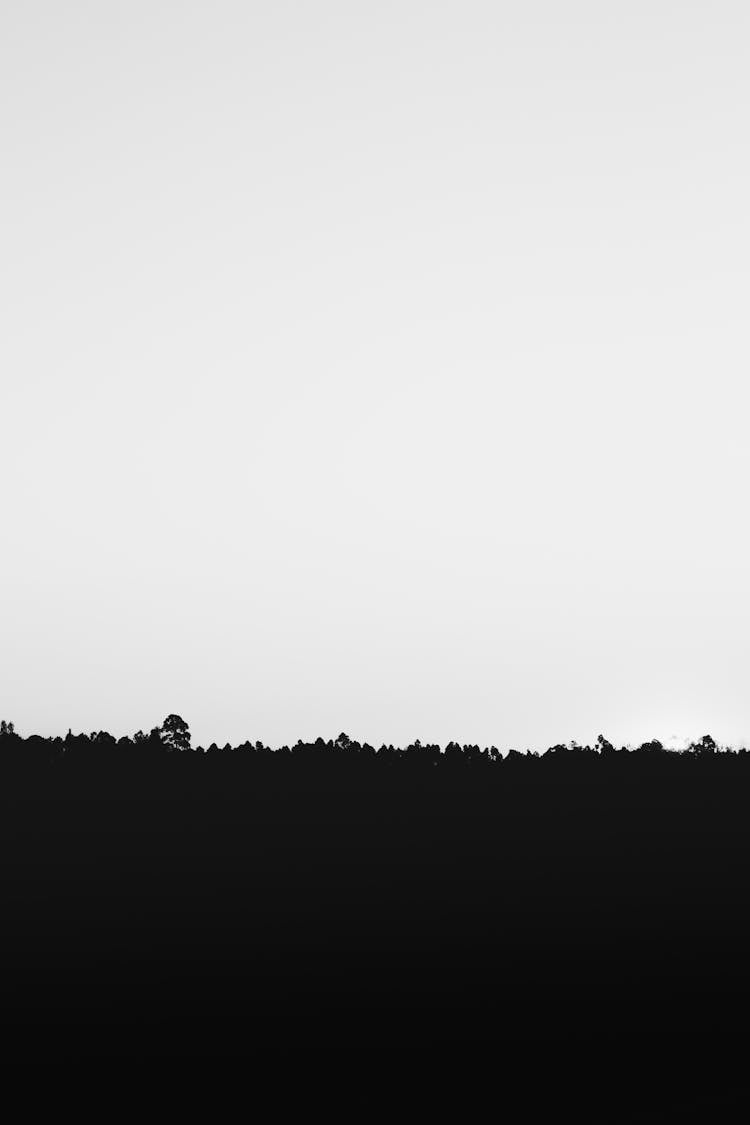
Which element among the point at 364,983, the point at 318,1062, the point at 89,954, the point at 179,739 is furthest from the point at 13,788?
the point at 318,1062

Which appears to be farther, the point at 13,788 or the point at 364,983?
the point at 13,788

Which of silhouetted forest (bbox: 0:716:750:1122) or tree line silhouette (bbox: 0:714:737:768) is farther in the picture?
tree line silhouette (bbox: 0:714:737:768)

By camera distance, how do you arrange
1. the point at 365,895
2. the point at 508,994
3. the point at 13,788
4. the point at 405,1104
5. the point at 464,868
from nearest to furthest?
1. the point at 405,1104
2. the point at 508,994
3. the point at 365,895
4. the point at 464,868
5. the point at 13,788

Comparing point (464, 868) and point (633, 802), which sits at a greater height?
point (633, 802)

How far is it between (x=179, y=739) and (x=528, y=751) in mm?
38734

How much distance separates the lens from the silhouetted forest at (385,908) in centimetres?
3934

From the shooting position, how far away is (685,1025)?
1499 inches

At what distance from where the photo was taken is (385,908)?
59531 millimetres

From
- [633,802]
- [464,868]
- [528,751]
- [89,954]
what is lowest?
[89,954]

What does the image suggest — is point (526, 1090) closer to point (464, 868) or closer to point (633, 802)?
point (464, 868)

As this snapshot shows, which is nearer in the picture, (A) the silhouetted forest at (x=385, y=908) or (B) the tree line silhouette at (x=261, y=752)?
(A) the silhouetted forest at (x=385, y=908)

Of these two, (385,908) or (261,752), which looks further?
(261,752)

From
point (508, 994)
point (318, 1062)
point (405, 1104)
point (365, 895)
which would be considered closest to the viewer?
point (405, 1104)

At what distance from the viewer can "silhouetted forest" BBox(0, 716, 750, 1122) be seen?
129 feet
